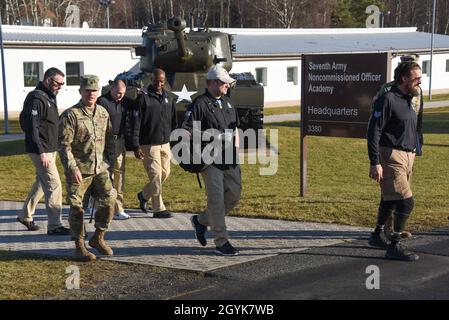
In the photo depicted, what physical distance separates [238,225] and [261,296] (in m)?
3.36

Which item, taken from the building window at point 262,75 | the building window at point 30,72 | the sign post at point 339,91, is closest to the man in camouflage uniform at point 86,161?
the sign post at point 339,91

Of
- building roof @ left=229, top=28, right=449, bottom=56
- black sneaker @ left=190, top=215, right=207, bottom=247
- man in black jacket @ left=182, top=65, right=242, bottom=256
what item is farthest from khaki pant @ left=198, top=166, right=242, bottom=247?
building roof @ left=229, top=28, right=449, bottom=56

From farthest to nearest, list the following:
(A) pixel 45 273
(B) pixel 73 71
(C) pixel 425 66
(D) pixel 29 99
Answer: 1. (C) pixel 425 66
2. (B) pixel 73 71
3. (D) pixel 29 99
4. (A) pixel 45 273

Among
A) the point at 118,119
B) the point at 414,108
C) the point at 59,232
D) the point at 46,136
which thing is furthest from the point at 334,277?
the point at 118,119

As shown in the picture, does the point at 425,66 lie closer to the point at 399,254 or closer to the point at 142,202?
the point at 142,202

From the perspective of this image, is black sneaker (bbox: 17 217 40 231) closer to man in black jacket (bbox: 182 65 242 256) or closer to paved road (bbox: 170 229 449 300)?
man in black jacket (bbox: 182 65 242 256)

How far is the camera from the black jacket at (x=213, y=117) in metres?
7.84

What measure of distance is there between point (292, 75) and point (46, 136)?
3637 cm

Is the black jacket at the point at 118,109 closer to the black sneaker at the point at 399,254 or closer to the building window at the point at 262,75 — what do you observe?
the black sneaker at the point at 399,254

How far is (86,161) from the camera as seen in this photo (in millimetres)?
7957

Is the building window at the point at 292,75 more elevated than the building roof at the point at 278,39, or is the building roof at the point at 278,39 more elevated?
the building roof at the point at 278,39

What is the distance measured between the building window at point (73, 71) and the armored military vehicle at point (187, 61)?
18.0 metres

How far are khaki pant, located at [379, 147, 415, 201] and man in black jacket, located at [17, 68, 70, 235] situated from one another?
381 centimetres

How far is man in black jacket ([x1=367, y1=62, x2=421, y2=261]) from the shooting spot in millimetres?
7668
